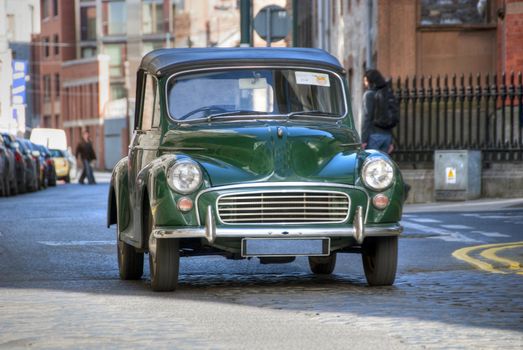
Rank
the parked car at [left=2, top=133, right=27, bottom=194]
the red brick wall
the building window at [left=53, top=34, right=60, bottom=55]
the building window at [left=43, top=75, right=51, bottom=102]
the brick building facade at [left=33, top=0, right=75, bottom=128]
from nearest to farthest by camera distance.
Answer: the red brick wall
the parked car at [left=2, top=133, right=27, bottom=194]
the brick building facade at [left=33, top=0, right=75, bottom=128]
the building window at [left=53, top=34, right=60, bottom=55]
the building window at [left=43, top=75, right=51, bottom=102]

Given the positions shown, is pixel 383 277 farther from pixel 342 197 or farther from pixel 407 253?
pixel 407 253

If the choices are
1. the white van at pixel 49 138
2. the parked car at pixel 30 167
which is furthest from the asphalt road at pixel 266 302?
the white van at pixel 49 138

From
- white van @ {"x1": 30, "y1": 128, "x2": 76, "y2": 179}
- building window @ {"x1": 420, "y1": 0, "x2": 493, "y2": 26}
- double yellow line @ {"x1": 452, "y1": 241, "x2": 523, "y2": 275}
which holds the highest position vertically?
building window @ {"x1": 420, "y1": 0, "x2": 493, "y2": 26}

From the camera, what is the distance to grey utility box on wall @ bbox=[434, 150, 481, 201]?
26.7 metres

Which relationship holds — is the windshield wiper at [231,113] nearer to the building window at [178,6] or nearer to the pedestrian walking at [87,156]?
the pedestrian walking at [87,156]

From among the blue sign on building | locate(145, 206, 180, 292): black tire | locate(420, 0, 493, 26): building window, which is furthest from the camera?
the blue sign on building

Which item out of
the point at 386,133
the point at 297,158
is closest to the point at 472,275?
the point at 297,158

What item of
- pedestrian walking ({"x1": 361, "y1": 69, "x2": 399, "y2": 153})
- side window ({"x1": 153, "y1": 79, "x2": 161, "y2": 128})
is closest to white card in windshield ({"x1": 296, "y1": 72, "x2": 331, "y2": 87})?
side window ({"x1": 153, "y1": 79, "x2": 161, "y2": 128})

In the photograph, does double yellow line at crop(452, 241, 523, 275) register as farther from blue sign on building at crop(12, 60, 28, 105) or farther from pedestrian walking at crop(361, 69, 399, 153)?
blue sign on building at crop(12, 60, 28, 105)

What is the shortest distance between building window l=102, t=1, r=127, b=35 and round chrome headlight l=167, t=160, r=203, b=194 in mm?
103942

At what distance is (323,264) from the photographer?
40.8ft

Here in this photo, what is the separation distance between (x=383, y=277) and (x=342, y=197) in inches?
26.6

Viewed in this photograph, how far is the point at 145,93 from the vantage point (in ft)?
42.3

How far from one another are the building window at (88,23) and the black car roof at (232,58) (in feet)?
346
